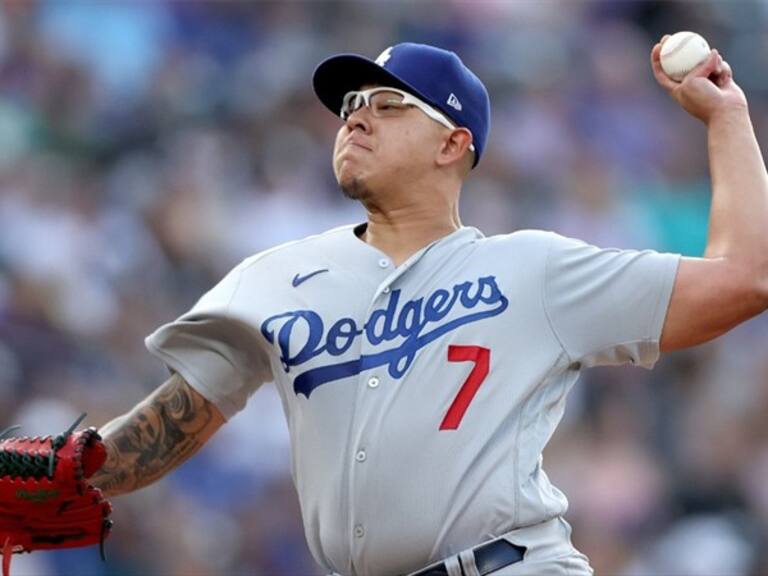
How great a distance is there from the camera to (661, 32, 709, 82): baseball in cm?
397

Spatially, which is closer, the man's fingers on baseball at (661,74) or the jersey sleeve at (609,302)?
the jersey sleeve at (609,302)

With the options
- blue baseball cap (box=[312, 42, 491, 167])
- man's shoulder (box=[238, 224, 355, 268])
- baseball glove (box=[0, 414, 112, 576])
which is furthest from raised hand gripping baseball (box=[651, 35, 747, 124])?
baseball glove (box=[0, 414, 112, 576])

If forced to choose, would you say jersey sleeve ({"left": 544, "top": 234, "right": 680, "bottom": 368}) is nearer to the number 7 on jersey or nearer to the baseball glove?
the number 7 on jersey

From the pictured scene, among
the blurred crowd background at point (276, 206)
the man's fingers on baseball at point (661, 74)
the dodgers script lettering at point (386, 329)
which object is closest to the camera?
the dodgers script lettering at point (386, 329)

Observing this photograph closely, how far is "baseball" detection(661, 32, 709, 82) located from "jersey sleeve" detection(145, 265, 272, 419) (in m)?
1.09

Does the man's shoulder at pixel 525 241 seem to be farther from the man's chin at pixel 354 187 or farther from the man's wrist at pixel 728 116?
the man's wrist at pixel 728 116

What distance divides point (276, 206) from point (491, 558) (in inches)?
221

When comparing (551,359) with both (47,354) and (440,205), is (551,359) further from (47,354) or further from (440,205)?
(47,354)

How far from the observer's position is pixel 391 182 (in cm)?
416

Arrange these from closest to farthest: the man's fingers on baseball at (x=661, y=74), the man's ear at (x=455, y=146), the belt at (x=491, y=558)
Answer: the belt at (x=491, y=558)
the man's fingers on baseball at (x=661, y=74)
the man's ear at (x=455, y=146)

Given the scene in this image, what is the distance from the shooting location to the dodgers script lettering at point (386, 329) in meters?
3.89

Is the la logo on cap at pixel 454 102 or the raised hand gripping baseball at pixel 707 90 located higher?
the la logo on cap at pixel 454 102

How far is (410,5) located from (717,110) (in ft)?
23.1

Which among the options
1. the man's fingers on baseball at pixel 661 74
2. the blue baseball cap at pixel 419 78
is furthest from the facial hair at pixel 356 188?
the man's fingers on baseball at pixel 661 74
